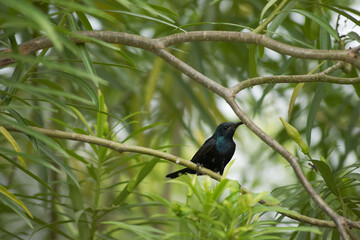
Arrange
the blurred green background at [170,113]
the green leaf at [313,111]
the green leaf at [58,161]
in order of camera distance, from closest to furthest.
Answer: the green leaf at [58,161] < the green leaf at [313,111] < the blurred green background at [170,113]

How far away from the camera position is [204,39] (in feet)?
4.32

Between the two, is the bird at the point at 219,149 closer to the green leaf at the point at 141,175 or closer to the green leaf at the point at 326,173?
the green leaf at the point at 141,175

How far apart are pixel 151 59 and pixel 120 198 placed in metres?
1.33

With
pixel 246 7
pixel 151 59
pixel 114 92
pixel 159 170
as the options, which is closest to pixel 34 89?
pixel 151 59

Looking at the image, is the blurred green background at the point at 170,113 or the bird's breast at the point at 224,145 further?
the bird's breast at the point at 224,145

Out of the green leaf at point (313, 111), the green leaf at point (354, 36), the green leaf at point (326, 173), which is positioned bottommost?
the green leaf at point (326, 173)

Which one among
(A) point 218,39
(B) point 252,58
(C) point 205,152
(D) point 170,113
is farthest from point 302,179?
(D) point 170,113

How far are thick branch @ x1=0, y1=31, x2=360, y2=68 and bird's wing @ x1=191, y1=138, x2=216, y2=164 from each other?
4.20 ft

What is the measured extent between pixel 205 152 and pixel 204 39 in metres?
1.32

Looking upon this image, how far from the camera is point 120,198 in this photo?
1878mm

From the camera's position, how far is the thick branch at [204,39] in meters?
1.24

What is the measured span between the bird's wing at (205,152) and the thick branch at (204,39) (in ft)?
4.20

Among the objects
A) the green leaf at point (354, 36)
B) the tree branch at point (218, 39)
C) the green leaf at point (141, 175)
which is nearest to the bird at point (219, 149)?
the green leaf at point (141, 175)

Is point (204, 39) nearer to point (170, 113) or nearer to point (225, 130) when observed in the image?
point (225, 130)
